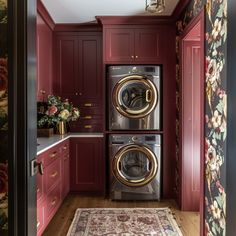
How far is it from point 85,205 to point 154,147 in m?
1.17

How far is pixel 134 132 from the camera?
3705mm

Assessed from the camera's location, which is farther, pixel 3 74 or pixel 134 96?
pixel 134 96

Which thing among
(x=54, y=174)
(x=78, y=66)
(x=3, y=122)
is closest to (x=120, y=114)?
(x=78, y=66)

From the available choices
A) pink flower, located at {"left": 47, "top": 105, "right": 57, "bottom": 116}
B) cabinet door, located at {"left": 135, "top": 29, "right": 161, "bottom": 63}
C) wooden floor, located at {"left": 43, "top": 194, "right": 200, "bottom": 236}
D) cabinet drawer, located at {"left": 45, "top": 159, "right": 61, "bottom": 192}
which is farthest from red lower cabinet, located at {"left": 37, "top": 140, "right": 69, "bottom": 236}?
cabinet door, located at {"left": 135, "top": 29, "right": 161, "bottom": 63}

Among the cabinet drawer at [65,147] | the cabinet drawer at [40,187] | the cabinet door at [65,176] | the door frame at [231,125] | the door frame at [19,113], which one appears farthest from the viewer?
the cabinet door at [65,176]

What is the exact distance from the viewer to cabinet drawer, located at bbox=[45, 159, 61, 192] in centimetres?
274

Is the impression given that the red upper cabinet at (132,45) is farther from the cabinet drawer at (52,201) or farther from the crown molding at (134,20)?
the cabinet drawer at (52,201)

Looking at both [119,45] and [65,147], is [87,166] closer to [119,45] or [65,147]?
[65,147]

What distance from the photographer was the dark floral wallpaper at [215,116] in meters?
1.77

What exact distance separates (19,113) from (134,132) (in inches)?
106

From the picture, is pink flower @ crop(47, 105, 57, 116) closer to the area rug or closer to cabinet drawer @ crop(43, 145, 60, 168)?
cabinet drawer @ crop(43, 145, 60, 168)

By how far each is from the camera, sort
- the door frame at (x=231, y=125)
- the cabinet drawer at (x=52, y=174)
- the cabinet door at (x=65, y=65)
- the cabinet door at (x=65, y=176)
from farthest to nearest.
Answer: the cabinet door at (x=65, y=65) < the cabinet door at (x=65, y=176) < the cabinet drawer at (x=52, y=174) < the door frame at (x=231, y=125)

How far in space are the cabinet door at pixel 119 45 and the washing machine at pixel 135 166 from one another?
1.05 meters

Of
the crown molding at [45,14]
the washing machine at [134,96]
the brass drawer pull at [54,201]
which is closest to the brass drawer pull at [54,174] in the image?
the brass drawer pull at [54,201]
